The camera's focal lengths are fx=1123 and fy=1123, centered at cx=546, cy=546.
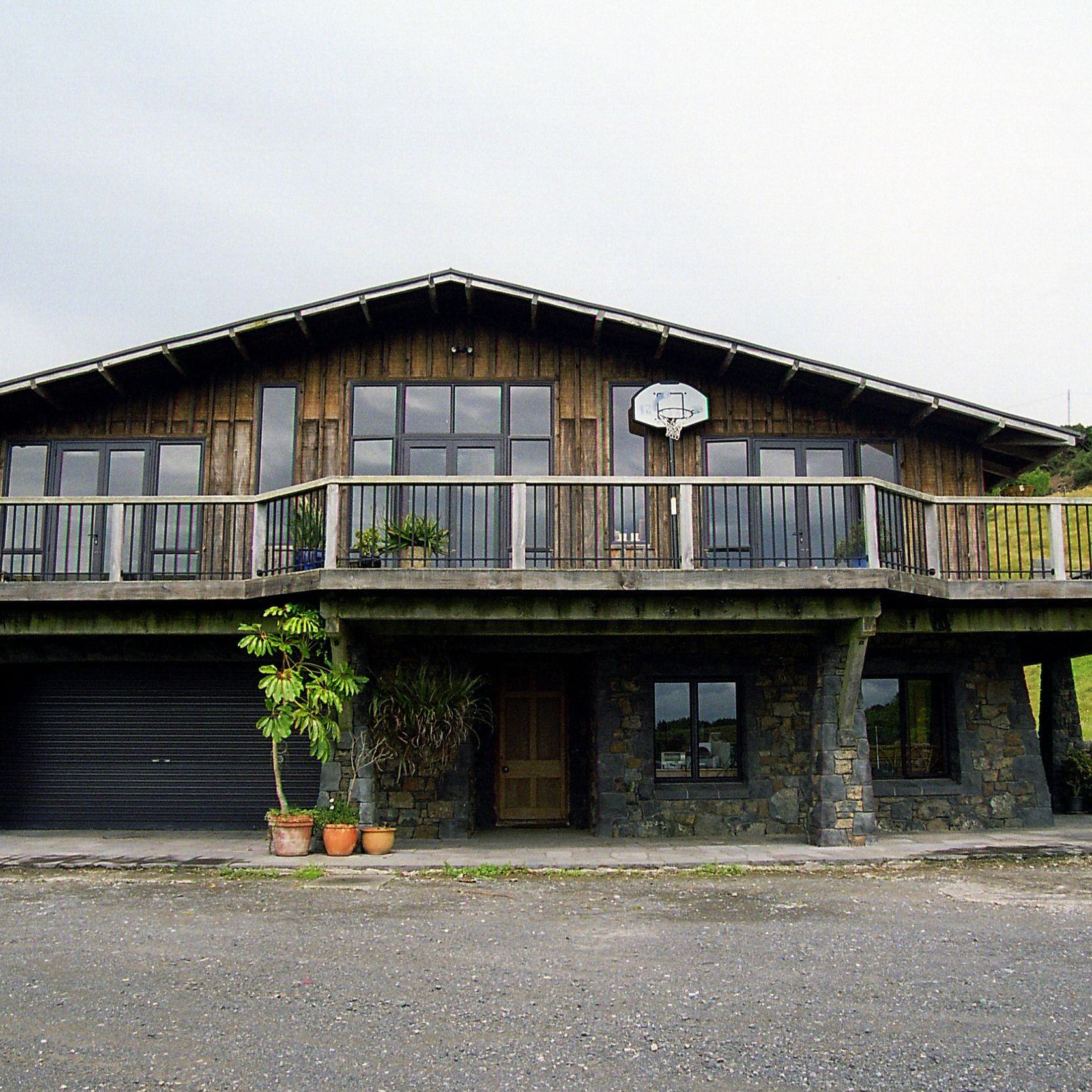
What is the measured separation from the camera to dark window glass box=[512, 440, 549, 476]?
49.1 feet

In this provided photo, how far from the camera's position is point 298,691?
1221 cm

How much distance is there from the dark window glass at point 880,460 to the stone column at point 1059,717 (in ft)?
14.4

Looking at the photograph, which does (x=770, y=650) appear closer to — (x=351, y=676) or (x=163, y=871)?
(x=351, y=676)

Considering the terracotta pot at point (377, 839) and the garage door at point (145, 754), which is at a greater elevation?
the garage door at point (145, 754)

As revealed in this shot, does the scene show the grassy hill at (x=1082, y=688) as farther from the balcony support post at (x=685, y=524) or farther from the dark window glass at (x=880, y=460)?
the balcony support post at (x=685, y=524)

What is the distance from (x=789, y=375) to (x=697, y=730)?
475cm

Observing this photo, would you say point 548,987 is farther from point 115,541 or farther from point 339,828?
point 115,541

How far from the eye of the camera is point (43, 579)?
45.5 ft

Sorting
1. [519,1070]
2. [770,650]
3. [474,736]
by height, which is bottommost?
[519,1070]

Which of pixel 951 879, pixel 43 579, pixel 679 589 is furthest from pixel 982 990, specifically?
pixel 43 579

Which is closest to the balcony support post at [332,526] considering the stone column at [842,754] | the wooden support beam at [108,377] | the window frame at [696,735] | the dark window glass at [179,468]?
the dark window glass at [179,468]

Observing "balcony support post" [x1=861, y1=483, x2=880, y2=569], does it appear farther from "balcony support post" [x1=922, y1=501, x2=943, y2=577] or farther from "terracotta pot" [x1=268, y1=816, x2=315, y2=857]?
"terracotta pot" [x1=268, y1=816, x2=315, y2=857]

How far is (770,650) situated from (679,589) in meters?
2.90

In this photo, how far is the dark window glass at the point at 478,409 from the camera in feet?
49.4
